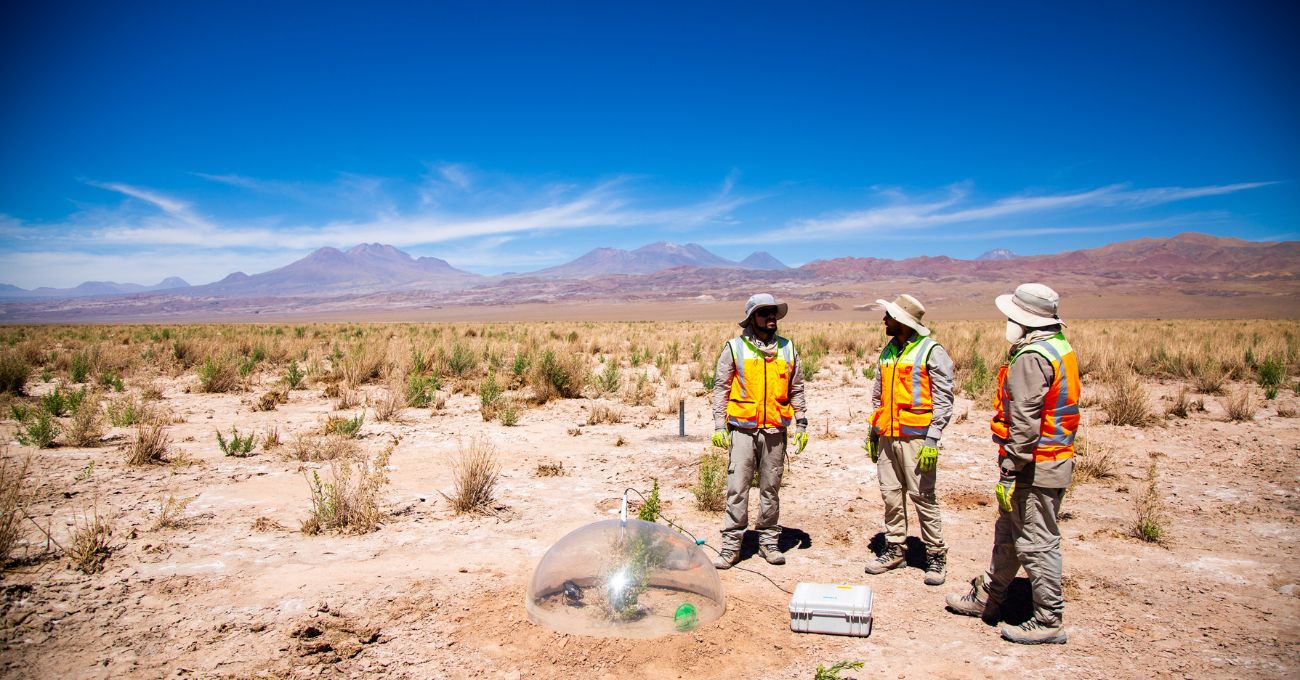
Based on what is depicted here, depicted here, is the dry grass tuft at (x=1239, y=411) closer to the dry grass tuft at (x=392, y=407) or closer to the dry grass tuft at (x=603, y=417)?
the dry grass tuft at (x=603, y=417)

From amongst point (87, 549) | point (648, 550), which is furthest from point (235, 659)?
point (648, 550)

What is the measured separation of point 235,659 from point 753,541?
3791mm

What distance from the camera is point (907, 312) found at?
461 cm

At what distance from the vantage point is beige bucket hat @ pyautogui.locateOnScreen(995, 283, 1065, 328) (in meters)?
3.61

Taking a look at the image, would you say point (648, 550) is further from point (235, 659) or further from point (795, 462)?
point (795, 462)

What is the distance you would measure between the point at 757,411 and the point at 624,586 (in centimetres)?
161

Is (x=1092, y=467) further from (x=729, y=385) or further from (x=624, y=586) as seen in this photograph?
(x=624, y=586)

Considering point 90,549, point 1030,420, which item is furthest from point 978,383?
point 90,549

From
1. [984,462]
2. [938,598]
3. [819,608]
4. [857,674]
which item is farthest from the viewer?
[984,462]

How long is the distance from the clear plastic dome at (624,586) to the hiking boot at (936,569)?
5.36 ft

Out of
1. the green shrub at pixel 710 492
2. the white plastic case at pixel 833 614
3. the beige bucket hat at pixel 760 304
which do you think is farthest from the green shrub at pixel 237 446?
the white plastic case at pixel 833 614

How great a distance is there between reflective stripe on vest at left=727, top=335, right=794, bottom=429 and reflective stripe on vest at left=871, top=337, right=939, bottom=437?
27.3 inches

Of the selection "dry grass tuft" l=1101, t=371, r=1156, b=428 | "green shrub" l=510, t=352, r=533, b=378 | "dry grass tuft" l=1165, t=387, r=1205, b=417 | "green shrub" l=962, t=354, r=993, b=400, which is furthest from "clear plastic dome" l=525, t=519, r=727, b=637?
"green shrub" l=510, t=352, r=533, b=378

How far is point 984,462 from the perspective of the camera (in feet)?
26.3
